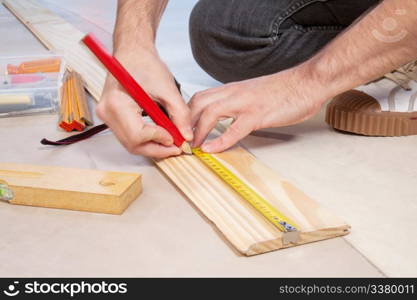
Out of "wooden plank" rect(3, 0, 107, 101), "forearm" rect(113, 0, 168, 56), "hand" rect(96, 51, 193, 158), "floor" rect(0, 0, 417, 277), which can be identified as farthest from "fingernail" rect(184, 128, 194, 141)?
"wooden plank" rect(3, 0, 107, 101)

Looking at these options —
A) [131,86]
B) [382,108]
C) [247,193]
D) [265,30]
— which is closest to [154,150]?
[131,86]

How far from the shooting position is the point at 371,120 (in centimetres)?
174

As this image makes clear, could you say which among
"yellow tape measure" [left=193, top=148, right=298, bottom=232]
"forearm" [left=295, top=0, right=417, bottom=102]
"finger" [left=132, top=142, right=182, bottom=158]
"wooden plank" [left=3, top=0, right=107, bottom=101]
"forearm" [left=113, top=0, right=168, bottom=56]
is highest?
"forearm" [left=295, top=0, right=417, bottom=102]

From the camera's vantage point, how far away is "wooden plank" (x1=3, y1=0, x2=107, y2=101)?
2432 millimetres

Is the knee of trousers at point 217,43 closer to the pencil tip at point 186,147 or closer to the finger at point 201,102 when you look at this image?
the finger at point 201,102

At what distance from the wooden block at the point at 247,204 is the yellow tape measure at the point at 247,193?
1 centimetres

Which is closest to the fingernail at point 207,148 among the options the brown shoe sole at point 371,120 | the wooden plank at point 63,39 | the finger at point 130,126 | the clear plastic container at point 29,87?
the finger at point 130,126

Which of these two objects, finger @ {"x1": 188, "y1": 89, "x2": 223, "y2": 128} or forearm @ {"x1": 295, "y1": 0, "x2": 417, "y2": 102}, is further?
finger @ {"x1": 188, "y1": 89, "x2": 223, "y2": 128}

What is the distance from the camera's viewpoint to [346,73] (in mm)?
1530

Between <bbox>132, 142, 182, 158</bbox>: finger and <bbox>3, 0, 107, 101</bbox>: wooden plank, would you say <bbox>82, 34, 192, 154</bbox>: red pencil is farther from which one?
<bbox>3, 0, 107, 101</bbox>: wooden plank

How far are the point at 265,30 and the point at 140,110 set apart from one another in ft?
2.88

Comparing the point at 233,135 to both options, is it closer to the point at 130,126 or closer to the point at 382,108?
the point at 130,126

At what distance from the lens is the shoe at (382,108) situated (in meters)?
1.74

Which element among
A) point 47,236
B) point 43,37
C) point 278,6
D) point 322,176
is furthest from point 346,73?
point 43,37
